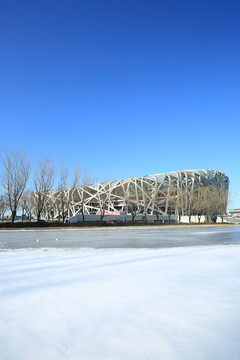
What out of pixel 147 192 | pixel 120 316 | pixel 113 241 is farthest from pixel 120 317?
pixel 147 192

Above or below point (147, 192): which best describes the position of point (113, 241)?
below

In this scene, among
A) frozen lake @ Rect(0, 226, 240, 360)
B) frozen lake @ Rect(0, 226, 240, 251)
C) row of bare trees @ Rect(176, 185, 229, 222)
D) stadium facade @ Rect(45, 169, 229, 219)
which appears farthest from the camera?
stadium facade @ Rect(45, 169, 229, 219)

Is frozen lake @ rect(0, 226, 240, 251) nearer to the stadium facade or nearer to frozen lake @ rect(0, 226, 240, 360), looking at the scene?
frozen lake @ rect(0, 226, 240, 360)

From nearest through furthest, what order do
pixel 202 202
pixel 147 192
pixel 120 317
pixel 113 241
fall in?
pixel 120 317, pixel 113 241, pixel 202 202, pixel 147 192

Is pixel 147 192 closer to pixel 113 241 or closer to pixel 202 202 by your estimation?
pixel 202 202

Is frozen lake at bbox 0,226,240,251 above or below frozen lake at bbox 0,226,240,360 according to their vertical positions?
below

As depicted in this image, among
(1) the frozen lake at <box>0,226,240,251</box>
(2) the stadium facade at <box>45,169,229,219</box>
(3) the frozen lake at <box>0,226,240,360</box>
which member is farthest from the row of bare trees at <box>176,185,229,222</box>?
(3) the frozen lake at <box>0,226,240,360</box>

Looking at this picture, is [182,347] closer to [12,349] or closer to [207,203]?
[12,349]

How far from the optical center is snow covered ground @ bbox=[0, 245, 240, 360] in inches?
69.3

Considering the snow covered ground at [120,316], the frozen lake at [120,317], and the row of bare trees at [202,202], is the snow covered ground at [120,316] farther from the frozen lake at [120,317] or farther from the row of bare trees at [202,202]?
the row of bare trees at [202,202]

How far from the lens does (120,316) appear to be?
230 cm

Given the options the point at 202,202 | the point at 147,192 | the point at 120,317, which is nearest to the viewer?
the point at 120,317

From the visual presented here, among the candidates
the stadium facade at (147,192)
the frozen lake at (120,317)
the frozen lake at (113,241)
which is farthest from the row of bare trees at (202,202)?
the frozen lake at (120,317)

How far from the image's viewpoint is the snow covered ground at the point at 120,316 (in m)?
1.76
